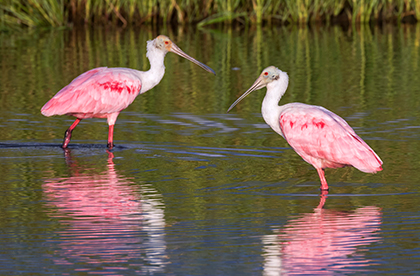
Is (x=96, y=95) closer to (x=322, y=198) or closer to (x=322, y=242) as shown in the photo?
(x=322, y=198)

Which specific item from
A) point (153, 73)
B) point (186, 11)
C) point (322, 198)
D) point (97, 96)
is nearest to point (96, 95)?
point (97, 96)

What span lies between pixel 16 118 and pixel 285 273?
781cm

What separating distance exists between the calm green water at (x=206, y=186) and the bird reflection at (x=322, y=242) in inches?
0.6

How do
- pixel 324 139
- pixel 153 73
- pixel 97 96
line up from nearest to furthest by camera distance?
pixel 324 139 < pixel 97 96 < pixel 153 73

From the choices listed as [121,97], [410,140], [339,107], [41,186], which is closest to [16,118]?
[121,97]

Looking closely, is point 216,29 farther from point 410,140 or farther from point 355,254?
point 355,254

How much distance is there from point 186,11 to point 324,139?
60.9 ft

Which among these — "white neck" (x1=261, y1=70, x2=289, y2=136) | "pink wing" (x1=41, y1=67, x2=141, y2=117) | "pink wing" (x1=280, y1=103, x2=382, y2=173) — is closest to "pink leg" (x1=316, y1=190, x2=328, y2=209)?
"pink wing" (x1=280, y1=103, x2=382, y2=173)

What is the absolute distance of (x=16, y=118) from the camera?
41.8ft

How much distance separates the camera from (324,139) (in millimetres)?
8477

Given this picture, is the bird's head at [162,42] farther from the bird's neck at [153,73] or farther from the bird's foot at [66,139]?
the bird's foot at [66,139]

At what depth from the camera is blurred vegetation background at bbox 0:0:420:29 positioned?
25.6 meters

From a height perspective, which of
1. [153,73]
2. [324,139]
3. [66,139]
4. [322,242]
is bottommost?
[322,242]

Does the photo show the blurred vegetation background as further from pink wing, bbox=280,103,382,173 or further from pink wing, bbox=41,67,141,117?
pink wing, bbox=280,103,382,173
